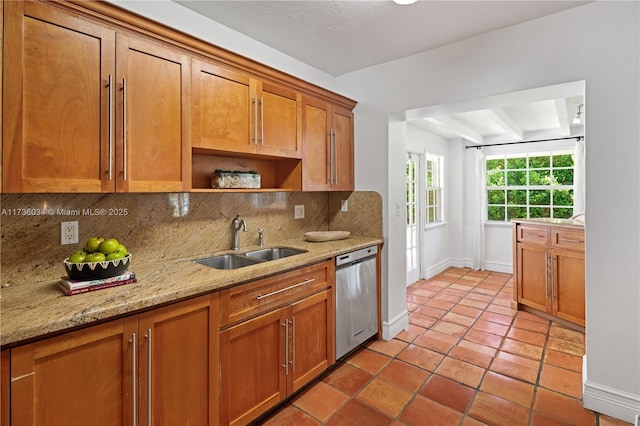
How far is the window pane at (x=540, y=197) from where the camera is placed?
16.8ft

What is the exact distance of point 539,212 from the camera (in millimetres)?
5199

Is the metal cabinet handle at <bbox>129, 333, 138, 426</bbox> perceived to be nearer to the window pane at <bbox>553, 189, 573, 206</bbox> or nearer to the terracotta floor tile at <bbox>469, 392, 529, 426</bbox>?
the terracotta floor tile at <bbox>469, 392, 529, 426</bbox>

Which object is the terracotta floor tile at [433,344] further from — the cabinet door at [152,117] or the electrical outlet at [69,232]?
the electrical outlet at [69,232]

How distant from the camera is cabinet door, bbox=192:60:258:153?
1898 mm

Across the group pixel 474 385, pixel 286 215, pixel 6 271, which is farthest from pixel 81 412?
pixel 474 385

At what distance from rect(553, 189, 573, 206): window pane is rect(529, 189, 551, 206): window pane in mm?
79

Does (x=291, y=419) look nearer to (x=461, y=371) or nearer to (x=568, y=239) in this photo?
(x=461, y=371)

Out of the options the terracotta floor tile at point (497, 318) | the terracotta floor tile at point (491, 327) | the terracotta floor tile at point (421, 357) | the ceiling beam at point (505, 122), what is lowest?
the terracotta floor tile at point (421, 357)

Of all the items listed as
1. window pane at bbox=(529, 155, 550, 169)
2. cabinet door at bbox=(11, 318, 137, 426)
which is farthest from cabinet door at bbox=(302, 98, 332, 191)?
window pane at bbox=(529, 155, 550, 169)

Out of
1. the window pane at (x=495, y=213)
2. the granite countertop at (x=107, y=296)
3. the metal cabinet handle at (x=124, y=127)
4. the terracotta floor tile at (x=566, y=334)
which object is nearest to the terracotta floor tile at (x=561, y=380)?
the terracotta floor tile at (x=566, y=334)

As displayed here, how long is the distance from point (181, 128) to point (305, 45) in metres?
1.32

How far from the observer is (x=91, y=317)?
46.4 inches

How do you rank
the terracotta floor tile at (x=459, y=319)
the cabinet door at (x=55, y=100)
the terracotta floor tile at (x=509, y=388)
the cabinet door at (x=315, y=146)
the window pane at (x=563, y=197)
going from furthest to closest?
1. the window pane at (x=563, y=197)
2. the terracotta floor tile at (x=459, y=319)
3. the cabinet door at (x=315, y=146)
4. the terracotta floor tile at (x=509, y=388)
5. the cabinet door at (x=55, y=100)

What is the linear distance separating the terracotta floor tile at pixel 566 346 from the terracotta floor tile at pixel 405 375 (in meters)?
1.32
